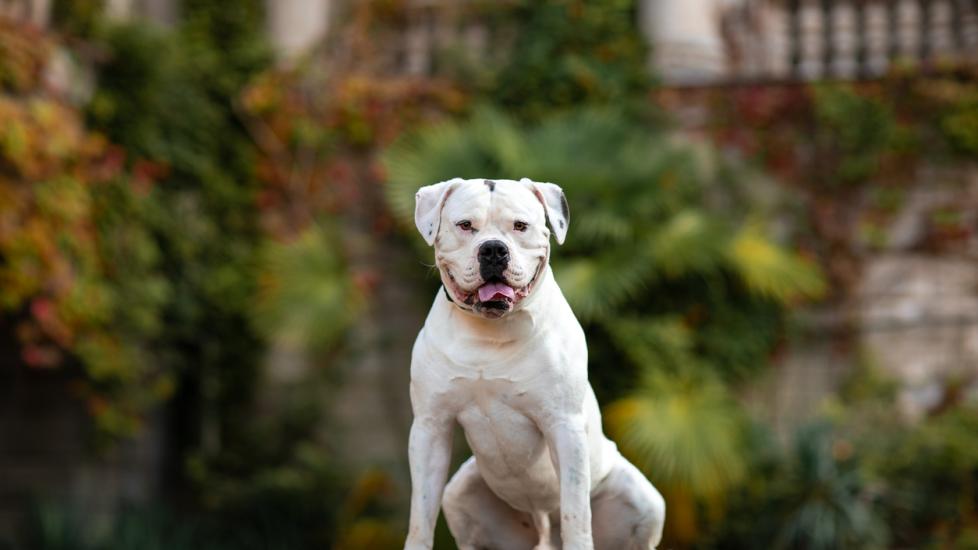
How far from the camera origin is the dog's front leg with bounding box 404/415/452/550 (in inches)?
153

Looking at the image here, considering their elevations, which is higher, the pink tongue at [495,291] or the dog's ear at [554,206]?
the dog's ear at [554,206]

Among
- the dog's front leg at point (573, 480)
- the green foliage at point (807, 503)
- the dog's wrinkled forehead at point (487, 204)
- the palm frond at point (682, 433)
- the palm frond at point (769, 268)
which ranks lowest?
the green foliage at point (807, 503)

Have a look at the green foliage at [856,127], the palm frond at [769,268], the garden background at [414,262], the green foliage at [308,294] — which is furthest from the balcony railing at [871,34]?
the green foliage at [308,294]

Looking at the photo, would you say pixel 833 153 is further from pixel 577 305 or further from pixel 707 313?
pixel 577 305

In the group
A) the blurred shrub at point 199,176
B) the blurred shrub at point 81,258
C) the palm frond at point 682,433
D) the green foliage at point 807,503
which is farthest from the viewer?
the blurred shrub at point 199,176

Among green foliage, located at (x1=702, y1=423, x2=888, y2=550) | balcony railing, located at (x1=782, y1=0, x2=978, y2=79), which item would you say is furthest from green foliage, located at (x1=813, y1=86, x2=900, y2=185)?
green foliage, located at (x1=702, y1=423, x2=888, y2=550)

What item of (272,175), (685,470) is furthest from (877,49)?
(272,175)

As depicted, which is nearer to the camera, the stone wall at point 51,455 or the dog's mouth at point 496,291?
the dog's mouth at point 496,291

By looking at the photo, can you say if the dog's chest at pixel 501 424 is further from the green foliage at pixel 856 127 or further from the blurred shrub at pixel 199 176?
the green foliage at pixel 856 127

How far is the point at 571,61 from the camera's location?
35.3ft

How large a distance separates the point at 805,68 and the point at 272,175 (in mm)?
4538

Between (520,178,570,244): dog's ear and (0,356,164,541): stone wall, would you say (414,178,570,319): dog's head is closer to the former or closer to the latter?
(520,178,570,244): dog's ear

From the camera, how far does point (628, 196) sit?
9.52m

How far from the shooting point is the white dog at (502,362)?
3.76 m
